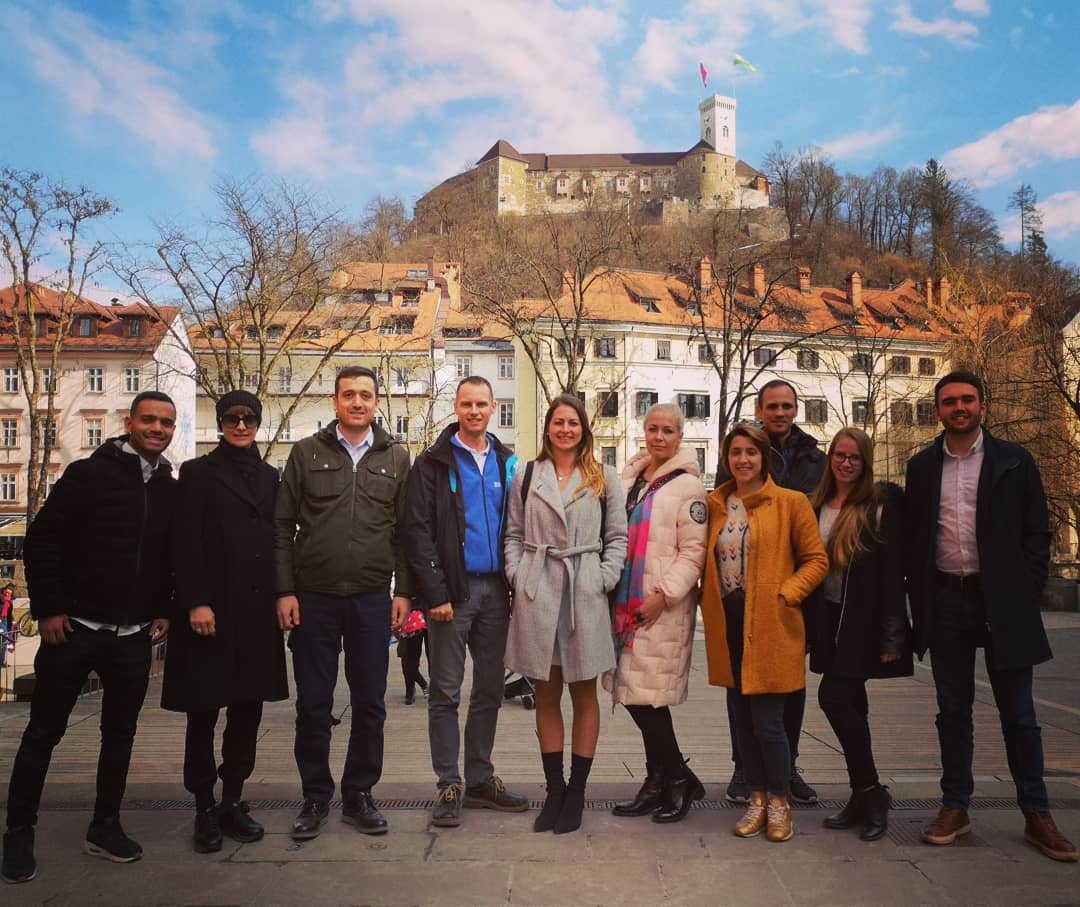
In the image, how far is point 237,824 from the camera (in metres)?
4.48

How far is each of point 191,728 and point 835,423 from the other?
2072 inches

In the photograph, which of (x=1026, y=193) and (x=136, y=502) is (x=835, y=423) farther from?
(x=136, y=502)

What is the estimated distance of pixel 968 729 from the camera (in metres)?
4.59

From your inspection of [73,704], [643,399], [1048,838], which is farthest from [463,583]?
[643,399]

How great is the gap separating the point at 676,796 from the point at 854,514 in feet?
5.14

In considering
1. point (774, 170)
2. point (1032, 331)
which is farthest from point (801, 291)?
point (774, 170)

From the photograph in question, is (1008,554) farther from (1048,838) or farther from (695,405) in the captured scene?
(695,405)

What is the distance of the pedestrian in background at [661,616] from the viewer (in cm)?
472

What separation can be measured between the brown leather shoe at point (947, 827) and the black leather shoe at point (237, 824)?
2.91 m

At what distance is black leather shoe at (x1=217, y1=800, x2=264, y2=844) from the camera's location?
445 centimetres

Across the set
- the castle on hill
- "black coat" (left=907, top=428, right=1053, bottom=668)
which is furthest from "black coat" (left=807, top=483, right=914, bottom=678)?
the castle on hill

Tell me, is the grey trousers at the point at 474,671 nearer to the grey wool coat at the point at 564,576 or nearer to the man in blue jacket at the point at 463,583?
the man in blue jacket at the point at 463,583

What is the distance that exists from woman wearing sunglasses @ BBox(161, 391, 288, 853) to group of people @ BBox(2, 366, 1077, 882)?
13 millimetres

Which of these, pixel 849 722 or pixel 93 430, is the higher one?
pixel 93 430
